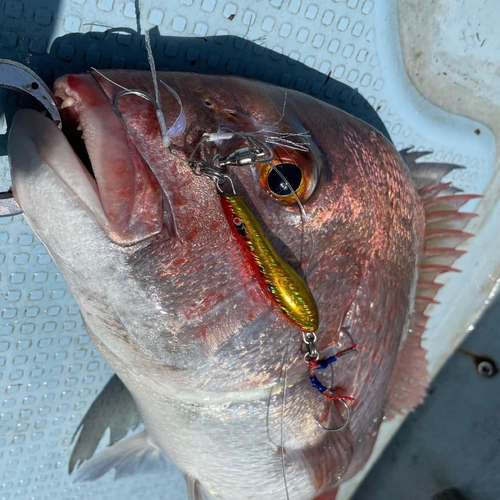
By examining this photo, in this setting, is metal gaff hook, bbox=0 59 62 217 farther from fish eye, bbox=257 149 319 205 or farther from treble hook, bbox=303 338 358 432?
treble hook, bbox=303 338 358 432

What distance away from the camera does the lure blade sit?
934 millimetres

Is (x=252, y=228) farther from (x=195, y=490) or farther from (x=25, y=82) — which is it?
(x=195, y=490)

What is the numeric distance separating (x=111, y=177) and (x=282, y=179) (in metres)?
0.37

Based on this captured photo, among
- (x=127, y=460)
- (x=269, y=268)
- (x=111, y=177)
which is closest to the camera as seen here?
(x=111, y=177)

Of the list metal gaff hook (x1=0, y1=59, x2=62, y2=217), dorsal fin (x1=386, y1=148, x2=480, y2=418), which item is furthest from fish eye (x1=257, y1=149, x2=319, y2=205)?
dorsal fin (x1=386, y1=148, x2=480, y2=418)

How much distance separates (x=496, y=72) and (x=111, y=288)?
6.00 feet

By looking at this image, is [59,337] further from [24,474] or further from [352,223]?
[352,223]

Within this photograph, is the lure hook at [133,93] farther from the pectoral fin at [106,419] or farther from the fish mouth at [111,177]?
the pectoral fin at [106,419]

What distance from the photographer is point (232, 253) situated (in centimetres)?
99

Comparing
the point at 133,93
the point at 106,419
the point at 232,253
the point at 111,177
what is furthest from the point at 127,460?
the point at 133,93

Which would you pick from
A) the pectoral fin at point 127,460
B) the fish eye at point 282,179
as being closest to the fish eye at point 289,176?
the fish eye at point 282,179

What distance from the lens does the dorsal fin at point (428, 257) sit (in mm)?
1585

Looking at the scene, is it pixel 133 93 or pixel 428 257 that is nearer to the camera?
pixel 133 93

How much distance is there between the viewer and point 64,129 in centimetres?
97
